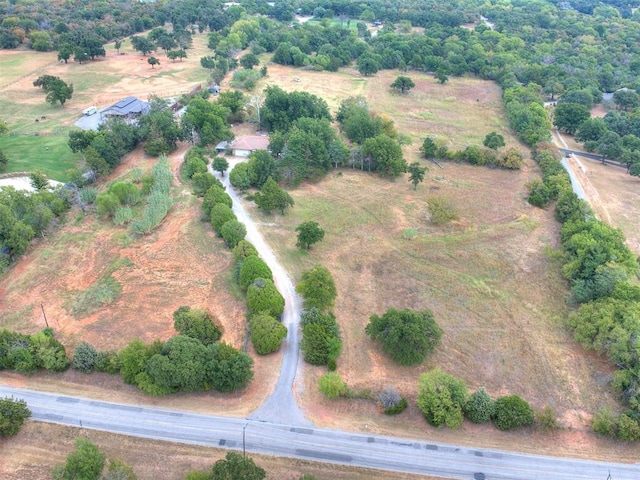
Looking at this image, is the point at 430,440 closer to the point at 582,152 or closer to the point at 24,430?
the point at 24,430

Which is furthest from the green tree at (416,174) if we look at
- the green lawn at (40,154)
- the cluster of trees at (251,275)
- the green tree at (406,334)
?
the green lawn at (40,154)

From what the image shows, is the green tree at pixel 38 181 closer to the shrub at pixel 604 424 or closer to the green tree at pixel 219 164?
the green tree at pixel 219 164

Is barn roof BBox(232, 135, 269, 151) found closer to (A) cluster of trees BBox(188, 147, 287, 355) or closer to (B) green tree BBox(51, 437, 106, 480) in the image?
(A) cluster of trees BBox(188, 147, 287, 355)

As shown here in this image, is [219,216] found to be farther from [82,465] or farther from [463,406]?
[463,406]

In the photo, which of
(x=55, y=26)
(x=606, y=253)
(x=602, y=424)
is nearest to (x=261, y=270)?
(x=602, y=424)

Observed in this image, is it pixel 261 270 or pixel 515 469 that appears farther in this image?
pixel 261 270

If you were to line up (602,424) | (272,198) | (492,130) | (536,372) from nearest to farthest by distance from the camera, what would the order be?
1. (602,424)
2. (536,372)
3. (272,198)
4. (492,130)

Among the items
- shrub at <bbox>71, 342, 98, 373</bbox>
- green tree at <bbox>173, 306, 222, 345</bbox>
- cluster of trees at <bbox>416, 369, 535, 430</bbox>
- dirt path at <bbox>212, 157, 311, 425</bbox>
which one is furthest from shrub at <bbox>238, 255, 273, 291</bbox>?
cluster of trees at <bbox>416, 369, 535, 430</bbox>
